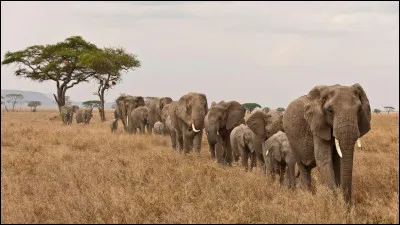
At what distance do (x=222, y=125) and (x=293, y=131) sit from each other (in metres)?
4.99

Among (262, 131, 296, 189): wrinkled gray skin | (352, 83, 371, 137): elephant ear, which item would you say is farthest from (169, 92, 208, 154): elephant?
(352, 83, 371, 137): elephant ear

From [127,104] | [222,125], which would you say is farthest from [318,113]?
[127,104]

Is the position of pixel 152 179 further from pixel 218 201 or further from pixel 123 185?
pixel 218 201

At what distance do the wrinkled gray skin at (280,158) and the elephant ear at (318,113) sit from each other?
1636 millimetres

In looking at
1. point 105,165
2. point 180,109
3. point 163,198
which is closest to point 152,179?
point 163,198

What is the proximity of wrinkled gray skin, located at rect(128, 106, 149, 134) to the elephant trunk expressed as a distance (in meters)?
19.5

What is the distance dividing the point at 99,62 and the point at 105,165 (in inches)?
1271

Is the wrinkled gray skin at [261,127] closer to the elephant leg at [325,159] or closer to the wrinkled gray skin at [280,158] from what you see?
the wrinkled gray skin at [280,158]

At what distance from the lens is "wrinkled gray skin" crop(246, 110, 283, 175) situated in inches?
456

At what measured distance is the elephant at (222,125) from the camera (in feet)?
43.7

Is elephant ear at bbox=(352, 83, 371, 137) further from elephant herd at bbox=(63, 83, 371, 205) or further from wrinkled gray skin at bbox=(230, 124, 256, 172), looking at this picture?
wrinkled gray skin at bbox=(230, 124, 256, 172)

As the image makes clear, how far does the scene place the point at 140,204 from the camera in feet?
22.3

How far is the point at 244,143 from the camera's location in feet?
41.7

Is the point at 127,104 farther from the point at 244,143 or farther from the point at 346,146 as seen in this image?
the point at 346,146
